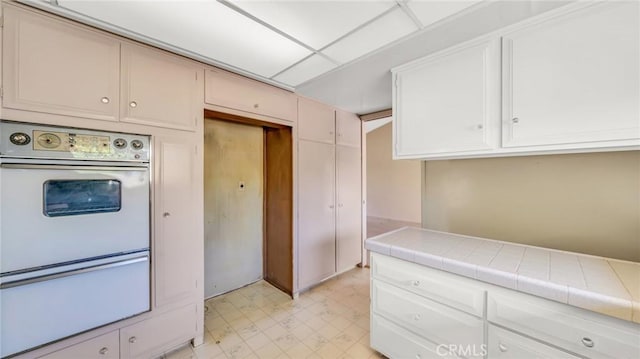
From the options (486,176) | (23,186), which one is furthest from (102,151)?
(486,176)

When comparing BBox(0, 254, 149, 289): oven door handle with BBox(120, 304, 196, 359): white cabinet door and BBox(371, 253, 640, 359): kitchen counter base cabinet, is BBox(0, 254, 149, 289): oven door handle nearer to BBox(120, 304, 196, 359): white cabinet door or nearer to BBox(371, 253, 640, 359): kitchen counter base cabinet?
BBox(120, 304, 196, 359): white cabinet door

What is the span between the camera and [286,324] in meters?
2.14

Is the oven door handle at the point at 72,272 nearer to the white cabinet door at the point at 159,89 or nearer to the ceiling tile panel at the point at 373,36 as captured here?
the white cabinet door at the point at 159,89

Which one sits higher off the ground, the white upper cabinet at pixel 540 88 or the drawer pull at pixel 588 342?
the white upper cabinet at pixel 540 88

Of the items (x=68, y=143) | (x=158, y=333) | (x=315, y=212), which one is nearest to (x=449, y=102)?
(x=315, y=212)

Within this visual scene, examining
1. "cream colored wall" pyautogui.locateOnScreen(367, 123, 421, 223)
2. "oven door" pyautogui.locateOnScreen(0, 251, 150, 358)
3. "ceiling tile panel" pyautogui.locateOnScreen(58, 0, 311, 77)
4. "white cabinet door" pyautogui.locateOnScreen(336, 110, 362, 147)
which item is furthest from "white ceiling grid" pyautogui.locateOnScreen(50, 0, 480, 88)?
"cream colored wall" pyautogui.locateOnScreen(367, 123, 421, 223)

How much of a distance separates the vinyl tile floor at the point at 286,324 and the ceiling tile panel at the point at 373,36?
7.24 ft

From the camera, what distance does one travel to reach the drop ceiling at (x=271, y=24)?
123cm

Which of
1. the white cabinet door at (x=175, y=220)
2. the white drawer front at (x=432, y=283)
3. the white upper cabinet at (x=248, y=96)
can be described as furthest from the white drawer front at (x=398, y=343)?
the white upper cabinet at (x=248, y=96)

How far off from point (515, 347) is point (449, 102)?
141 cm

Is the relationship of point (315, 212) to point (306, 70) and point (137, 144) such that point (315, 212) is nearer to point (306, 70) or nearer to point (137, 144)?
point (306, 70)

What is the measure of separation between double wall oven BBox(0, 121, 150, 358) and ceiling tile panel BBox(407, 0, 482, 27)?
184 cm

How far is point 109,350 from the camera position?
58.7 inches

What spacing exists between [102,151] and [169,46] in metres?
0.82
